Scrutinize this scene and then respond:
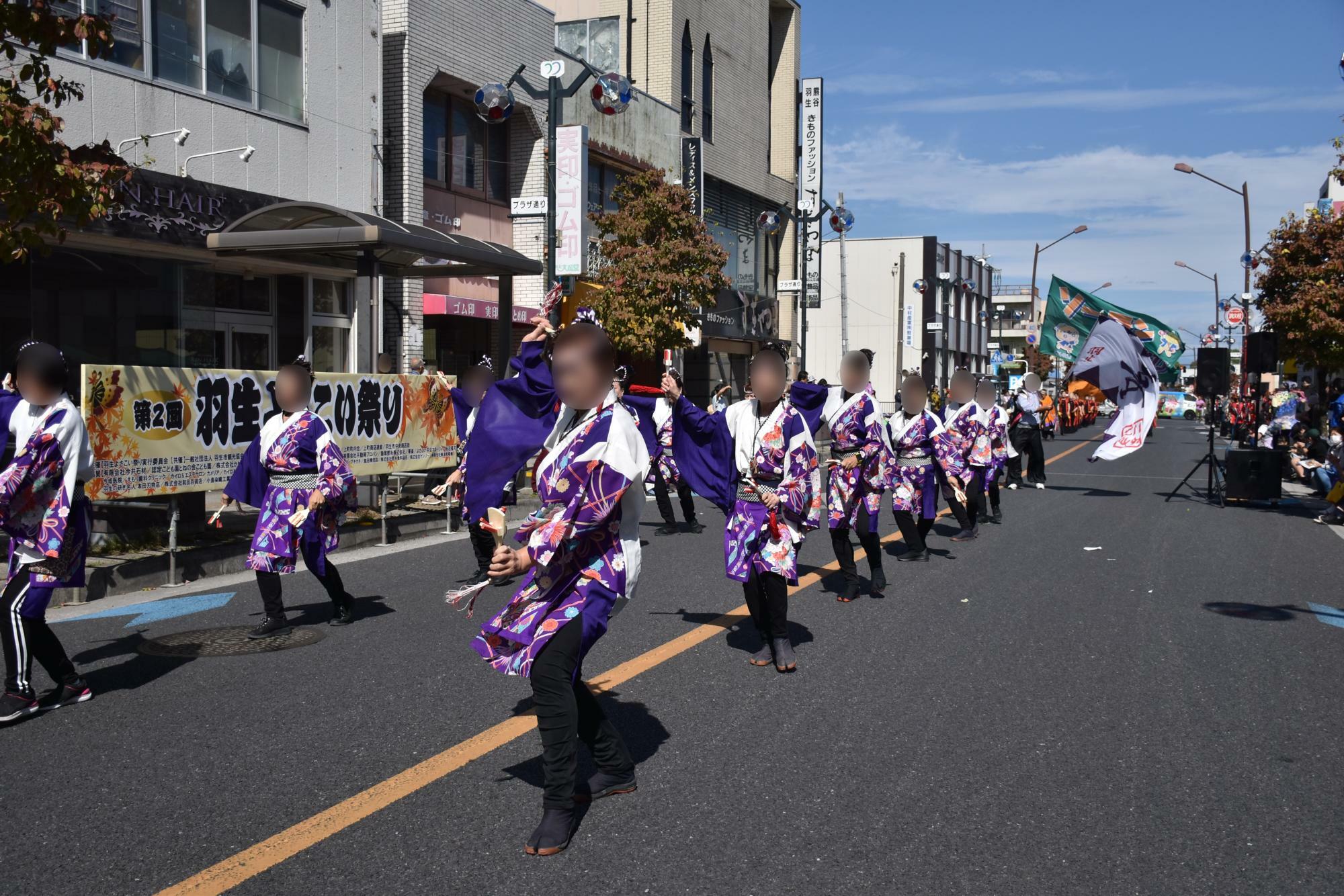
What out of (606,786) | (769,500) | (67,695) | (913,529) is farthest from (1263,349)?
(67,695)

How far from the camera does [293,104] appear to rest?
1759cm

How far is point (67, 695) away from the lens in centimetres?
566

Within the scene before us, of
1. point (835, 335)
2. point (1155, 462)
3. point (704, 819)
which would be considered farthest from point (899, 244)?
point (704, 819)

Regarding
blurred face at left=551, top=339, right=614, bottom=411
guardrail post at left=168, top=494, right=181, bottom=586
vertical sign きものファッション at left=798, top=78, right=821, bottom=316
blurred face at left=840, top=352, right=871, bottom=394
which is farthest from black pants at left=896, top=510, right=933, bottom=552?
vertical sign きものファッション at left=798, top=78, right=821, bottom=316

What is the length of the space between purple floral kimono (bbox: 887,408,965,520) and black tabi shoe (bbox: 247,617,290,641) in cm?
527

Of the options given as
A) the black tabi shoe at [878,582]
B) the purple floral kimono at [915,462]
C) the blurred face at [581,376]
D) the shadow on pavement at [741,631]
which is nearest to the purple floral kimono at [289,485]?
the shadow on pavement at [741,631]

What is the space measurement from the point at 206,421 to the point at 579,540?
7.11 metres

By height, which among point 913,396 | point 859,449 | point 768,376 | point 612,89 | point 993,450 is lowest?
point 993,450

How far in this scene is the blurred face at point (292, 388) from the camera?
6.96 meters

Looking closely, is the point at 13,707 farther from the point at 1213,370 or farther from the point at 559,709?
the point at 1213,370

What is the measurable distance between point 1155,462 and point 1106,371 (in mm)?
10015

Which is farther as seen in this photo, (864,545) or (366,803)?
(864,545)

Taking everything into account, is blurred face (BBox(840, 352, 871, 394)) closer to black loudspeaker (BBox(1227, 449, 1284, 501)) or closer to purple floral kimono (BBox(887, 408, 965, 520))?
purple floral kimono (BBox(887, 408, 965, 520))

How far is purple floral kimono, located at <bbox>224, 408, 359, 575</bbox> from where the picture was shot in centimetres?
692
